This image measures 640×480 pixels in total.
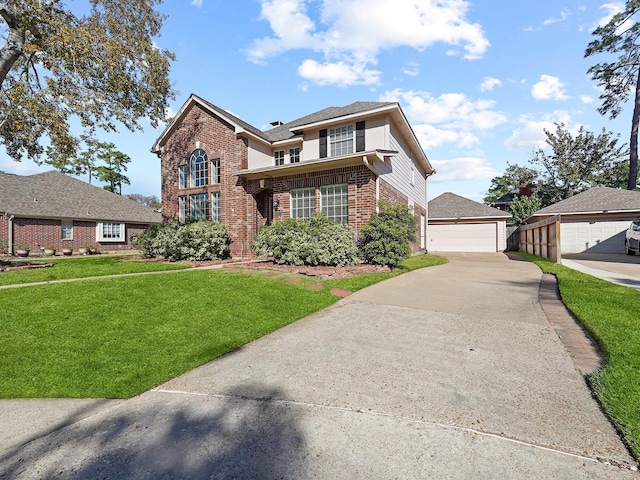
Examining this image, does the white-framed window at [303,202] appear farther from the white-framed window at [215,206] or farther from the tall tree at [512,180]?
the tall tree at [512,180]

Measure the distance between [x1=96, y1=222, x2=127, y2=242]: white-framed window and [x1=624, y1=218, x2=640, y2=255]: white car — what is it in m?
33.2

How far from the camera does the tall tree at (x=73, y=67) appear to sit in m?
9.95

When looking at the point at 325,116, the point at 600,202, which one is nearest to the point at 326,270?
the point at 325,116

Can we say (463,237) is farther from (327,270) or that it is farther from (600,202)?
(327,270)

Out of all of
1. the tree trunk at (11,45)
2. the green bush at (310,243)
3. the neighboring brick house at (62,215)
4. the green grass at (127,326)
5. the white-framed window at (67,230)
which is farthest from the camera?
the white-framed window at (67,230)

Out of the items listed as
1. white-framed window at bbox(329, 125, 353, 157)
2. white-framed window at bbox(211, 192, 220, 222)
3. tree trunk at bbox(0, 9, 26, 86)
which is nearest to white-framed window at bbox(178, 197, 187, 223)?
white-framed window at bbox(211, 192, 220, 222)

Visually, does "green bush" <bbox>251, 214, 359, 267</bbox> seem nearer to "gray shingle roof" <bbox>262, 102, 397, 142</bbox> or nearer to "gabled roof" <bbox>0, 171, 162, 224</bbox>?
"gray shingle roof" <bbox>262, 102, 397, 142</bbox>

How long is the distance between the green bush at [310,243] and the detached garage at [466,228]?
14.0m

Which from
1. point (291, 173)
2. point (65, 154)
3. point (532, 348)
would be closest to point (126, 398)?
point (532, 348)

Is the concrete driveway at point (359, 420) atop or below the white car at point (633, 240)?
below

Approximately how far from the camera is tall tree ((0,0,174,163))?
9.95m

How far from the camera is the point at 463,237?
21703mm

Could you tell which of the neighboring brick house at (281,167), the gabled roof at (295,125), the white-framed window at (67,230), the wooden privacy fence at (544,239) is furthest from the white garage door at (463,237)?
the white-framed window at (67,230)

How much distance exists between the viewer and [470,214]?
846 inches
